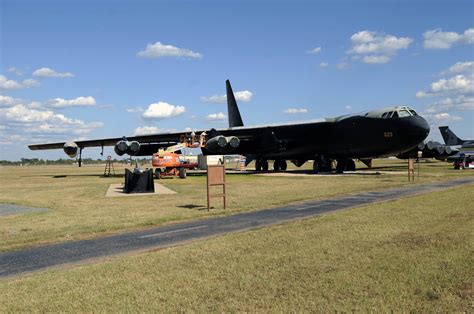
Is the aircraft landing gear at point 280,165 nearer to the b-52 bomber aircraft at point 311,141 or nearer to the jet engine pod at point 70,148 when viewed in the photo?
the b-52 bomber aircraft at point 311,141

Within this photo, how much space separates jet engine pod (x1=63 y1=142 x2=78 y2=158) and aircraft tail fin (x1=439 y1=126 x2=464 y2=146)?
55.3 metres

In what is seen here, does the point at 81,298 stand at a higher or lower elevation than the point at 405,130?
lower

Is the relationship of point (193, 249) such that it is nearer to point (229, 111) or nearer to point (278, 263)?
point (278, 263)

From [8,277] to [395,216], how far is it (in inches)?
367

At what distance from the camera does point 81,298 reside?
573cm

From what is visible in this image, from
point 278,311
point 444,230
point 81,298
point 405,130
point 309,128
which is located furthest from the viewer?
point 309,128

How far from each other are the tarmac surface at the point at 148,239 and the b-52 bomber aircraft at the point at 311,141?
59.1 feet

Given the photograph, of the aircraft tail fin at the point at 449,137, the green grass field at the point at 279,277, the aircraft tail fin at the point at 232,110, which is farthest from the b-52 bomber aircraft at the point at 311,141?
the aircraft tail fin at the point at 449,137

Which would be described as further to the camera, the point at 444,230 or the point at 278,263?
the point at 444,230

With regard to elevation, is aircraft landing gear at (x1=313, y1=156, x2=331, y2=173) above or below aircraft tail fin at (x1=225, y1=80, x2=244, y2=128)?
→ below

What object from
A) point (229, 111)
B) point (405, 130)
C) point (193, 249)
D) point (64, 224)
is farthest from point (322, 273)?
point (229, 111)

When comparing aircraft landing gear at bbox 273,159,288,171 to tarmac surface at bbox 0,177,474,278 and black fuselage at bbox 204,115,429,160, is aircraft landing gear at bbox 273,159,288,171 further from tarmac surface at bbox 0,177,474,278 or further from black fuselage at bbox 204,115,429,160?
tarmac surface at bbox 0,177,474,278

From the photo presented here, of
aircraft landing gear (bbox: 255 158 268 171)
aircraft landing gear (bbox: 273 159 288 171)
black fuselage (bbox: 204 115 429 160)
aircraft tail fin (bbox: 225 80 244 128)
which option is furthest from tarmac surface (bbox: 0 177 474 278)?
aircraft tail fin (bbox: 225 80 244 128)

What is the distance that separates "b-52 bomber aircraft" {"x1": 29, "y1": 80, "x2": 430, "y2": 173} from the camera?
31.7 meters
